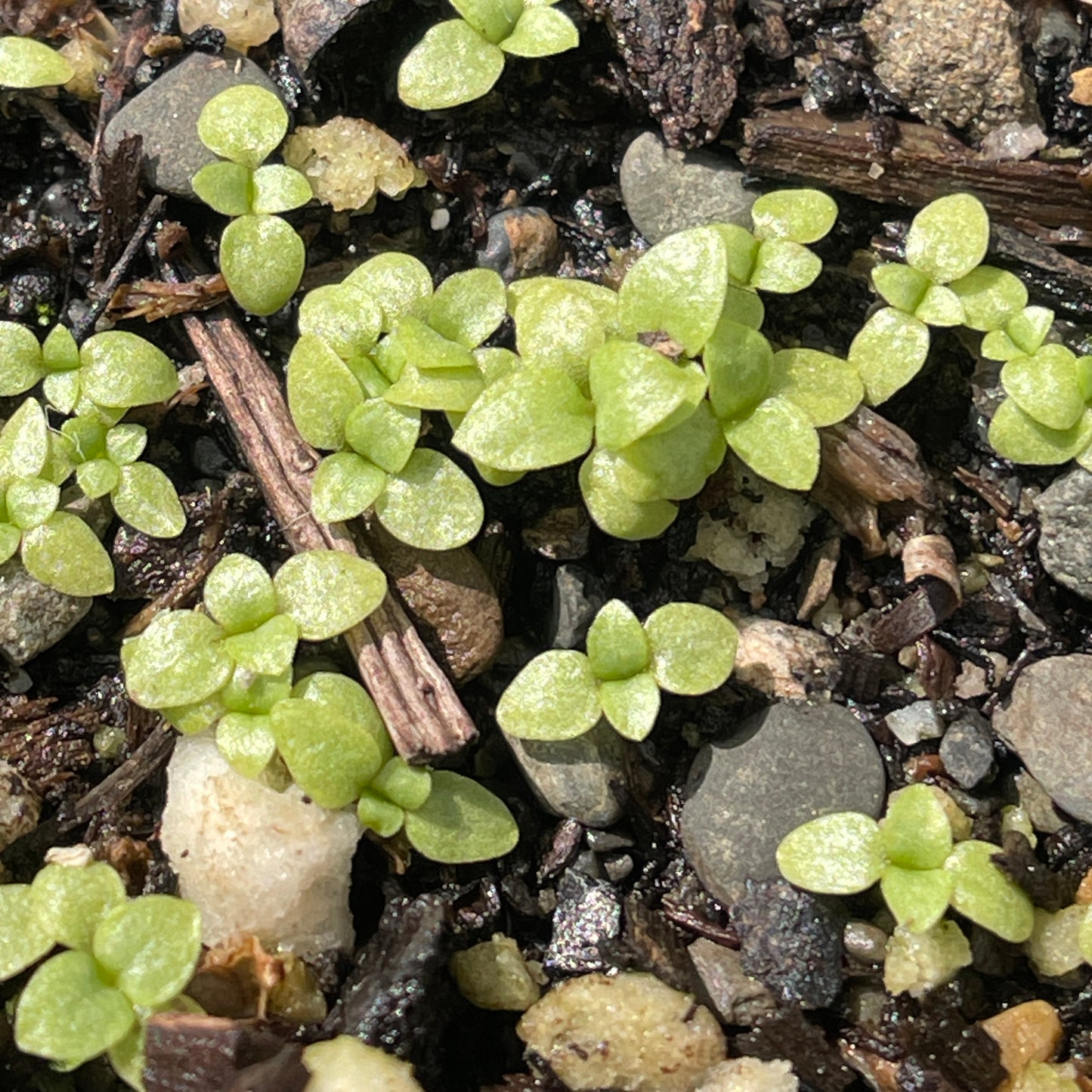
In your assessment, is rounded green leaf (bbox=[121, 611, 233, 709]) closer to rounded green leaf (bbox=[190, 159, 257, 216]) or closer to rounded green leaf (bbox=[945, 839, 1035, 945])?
rounded green leaf (bbox=[190, 159, 257, 216])

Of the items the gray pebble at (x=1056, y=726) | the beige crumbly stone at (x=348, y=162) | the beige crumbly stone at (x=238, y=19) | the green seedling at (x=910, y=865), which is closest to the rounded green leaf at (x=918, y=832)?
the green seedling at (x=910, y=865)

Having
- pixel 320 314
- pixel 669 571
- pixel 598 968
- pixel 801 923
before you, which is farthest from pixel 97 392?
pixel 801 923

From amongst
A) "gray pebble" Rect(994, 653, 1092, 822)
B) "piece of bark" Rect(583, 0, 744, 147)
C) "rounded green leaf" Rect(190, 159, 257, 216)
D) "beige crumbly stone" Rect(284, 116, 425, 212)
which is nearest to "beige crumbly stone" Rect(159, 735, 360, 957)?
"rounded green leaf" Rect(190, 159, 257, 216)

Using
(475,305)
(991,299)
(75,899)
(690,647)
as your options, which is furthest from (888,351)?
(75,899)

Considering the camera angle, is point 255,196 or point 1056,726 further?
point 255,196

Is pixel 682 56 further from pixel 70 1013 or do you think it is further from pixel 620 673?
pixel 70 1013
